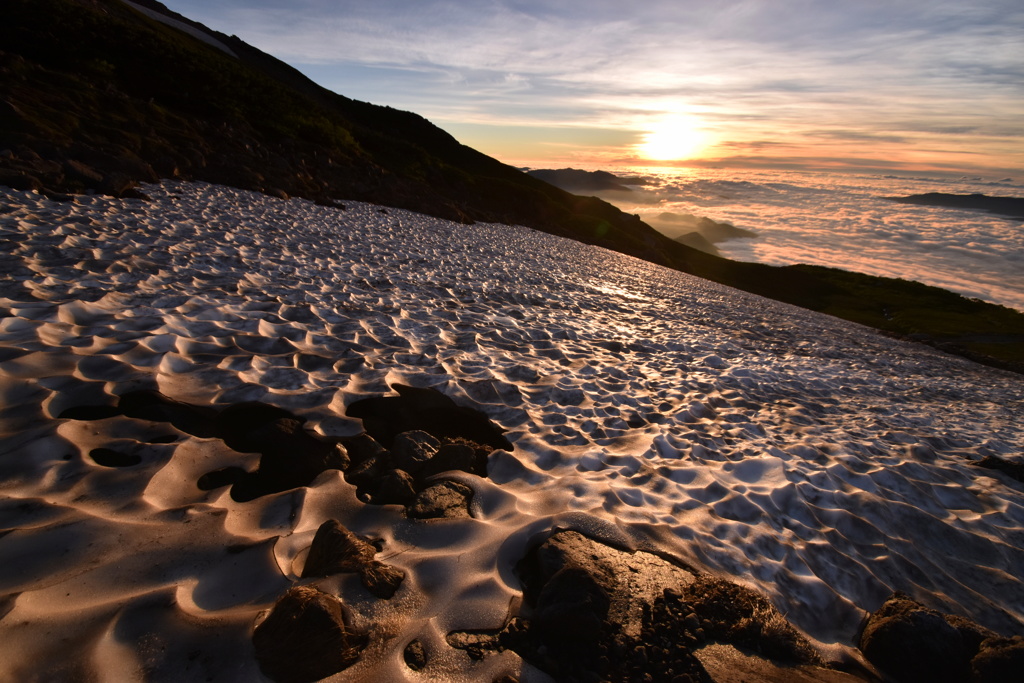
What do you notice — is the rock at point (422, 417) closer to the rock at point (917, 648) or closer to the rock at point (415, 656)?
the rock at point (415, 656)

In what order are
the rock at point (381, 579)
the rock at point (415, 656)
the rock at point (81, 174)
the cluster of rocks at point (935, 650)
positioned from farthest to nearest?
the rock at point (81, 174) < the cluster of rocks at point (935, 650) < the rock at point (381, 579) < the rock at point (415, 656)

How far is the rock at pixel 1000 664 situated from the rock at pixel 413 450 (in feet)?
15.1

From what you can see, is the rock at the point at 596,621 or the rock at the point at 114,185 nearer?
the rock at the point at 596,621

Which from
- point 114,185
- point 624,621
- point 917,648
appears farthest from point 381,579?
point 114,185

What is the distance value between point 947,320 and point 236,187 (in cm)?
8752

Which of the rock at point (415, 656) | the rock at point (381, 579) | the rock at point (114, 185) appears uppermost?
the rock at point (114, 185)

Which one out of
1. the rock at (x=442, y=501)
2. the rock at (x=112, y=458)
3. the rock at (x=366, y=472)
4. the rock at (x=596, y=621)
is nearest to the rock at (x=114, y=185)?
the rock at (x=112, y=458)

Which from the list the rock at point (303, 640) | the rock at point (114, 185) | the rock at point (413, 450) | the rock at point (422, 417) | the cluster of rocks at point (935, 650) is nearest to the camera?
the rock at point (303, 640)

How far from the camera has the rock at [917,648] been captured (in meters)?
3.38

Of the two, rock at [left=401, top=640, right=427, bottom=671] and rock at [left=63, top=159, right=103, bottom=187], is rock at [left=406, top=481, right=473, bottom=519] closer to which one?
rock at [left=401, top=640, right=427, bottom=671]

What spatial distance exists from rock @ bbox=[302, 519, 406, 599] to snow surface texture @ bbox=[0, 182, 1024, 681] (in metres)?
0.08

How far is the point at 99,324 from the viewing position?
6316 millimetres

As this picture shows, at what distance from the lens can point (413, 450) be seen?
501 cm

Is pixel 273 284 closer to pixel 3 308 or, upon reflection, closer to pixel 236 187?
pixel 3 308
